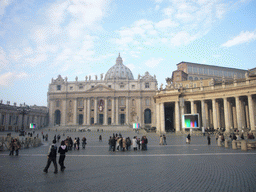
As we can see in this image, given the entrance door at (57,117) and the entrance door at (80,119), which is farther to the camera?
the entrance door at (57,117)

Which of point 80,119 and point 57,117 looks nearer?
point 80,119

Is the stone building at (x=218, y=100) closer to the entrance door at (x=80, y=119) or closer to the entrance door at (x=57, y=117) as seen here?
the entrance door at (x=80, y=119)

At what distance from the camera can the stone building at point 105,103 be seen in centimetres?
8494

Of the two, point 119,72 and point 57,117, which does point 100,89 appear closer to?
point 57,117

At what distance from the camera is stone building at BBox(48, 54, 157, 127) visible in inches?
3344

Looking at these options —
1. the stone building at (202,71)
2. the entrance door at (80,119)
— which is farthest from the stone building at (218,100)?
the entrance door at (80,119)

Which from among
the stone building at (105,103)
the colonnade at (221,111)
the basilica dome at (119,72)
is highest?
the basilica dome at (119,72)

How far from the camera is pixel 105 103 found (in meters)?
85.1

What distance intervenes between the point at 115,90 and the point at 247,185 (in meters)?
79.7

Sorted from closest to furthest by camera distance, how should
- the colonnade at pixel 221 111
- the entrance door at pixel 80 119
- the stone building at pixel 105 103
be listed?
the colonnade at pixel 221 111, the stone building at pixel 105 103, the entrance door at pixel 80 119

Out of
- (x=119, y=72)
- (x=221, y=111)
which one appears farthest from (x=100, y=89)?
(x=221, y=111)

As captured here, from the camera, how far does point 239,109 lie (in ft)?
99.7

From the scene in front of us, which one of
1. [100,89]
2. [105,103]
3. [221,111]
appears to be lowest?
[221,111]

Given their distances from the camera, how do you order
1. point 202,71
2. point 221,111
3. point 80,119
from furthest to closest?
point 80,119 → point 202,71 → point 221,111
